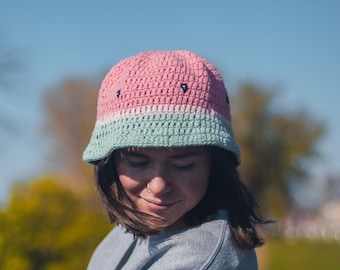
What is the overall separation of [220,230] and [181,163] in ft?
0.64

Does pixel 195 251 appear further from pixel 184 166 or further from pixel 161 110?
pixel 161 110

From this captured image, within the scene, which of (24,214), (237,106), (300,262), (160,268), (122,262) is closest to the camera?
(160,268)

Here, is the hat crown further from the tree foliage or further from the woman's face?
the tree foliage

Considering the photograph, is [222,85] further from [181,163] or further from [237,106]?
[237,106]

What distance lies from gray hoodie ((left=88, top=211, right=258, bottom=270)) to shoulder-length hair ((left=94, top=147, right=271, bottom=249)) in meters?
0.03

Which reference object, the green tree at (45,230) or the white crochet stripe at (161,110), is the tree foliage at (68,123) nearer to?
the green tree at (45,230)

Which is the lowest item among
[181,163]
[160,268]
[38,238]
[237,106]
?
[237,106]

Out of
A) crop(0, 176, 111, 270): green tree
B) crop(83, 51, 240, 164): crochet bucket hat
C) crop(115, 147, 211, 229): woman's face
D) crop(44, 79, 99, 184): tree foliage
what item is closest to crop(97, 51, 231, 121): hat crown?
crop(83, 51, 240, 164): crochet bucket hat

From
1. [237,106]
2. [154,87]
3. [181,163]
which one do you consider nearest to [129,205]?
[181,163]

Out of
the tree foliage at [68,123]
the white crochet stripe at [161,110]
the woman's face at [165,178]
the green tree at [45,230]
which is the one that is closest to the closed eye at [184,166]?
the woman's face at [165,178]

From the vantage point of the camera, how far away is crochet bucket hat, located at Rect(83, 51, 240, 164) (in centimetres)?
147

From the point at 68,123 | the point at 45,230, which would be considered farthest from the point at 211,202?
the point at 68,123

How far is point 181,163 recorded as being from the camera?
60.1 inches

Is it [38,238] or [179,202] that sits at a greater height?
[179,202]
